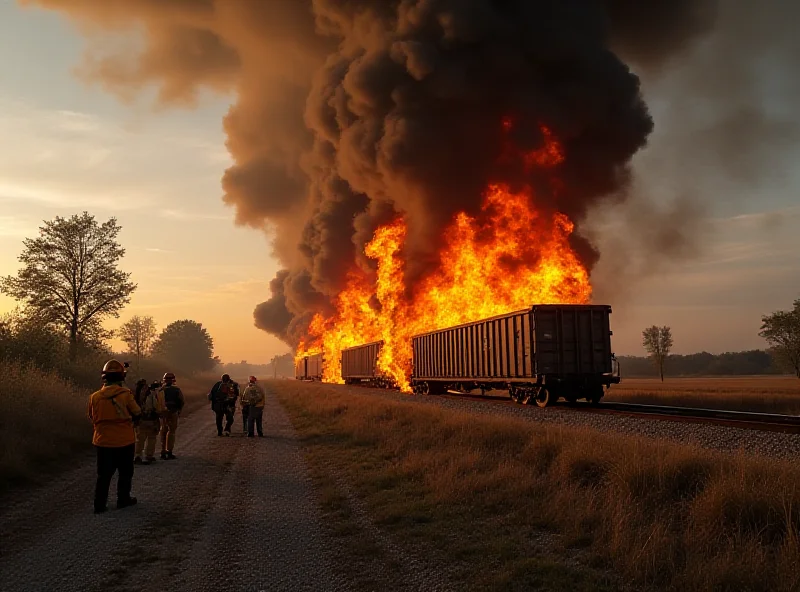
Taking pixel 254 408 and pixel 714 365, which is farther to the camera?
pixel 714 365

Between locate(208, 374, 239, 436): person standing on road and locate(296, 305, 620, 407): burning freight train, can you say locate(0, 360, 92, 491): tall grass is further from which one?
locate(296, 305, 620, 407): burning freight train

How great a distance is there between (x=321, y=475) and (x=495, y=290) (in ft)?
63.3

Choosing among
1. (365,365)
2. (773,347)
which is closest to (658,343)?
(773,347)

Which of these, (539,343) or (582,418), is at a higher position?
(539,343)

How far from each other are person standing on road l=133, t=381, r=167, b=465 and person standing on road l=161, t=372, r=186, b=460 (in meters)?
0.38

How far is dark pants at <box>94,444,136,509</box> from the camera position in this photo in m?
7.57

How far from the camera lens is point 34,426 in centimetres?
1268

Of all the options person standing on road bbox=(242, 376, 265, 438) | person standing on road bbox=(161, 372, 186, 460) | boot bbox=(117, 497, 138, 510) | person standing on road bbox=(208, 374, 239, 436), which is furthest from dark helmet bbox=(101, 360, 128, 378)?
person standing on road bbox=(208, 374, 239, 436)

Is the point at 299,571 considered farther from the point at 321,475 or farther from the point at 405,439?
the point at 405,439

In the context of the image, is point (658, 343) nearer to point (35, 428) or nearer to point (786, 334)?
point (786, 334)

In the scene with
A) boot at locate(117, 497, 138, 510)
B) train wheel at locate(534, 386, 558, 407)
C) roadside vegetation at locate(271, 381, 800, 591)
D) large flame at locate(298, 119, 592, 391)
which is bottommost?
boot at locate(117, 497, 138, 510)

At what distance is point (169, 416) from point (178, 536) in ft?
21.9

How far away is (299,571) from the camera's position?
204 inches

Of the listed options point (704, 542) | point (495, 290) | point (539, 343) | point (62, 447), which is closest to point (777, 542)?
point (704, 542)
